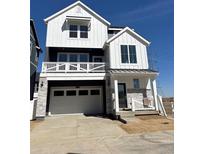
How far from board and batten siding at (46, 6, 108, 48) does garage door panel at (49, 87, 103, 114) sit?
14.4 feet

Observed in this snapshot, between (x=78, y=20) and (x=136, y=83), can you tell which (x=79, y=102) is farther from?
(x=78, y=20)

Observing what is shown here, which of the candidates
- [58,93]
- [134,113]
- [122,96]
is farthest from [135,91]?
[58,93]

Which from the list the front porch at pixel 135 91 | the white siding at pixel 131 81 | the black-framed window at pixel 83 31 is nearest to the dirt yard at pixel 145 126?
the front porch at pixel 135 91

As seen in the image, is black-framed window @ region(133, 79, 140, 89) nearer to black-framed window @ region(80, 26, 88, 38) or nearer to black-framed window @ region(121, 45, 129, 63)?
black-framed window @ region(121, 45, 129, 63)

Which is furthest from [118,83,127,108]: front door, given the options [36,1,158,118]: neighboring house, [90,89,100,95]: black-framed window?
[90,89,100,95]: black-framed window

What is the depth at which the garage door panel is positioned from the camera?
1294 centimetres

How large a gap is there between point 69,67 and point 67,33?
11.9ft

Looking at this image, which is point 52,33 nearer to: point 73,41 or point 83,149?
point 73,41

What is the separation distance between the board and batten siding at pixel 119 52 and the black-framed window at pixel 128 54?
0.29 m

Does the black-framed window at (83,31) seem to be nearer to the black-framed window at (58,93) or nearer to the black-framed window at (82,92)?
the black-framed window at (82,92)

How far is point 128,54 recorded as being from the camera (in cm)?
1270

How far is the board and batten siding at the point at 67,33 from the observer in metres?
13.2
